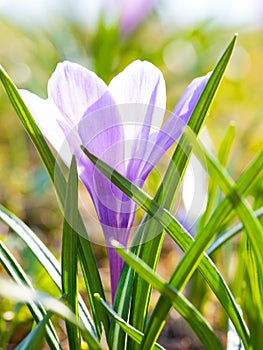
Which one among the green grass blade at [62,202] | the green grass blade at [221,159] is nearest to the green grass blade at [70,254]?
the green grass blade at [62,202]

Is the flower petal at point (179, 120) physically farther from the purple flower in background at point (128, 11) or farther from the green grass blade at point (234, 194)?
the purple flower in background at point (128, 11)

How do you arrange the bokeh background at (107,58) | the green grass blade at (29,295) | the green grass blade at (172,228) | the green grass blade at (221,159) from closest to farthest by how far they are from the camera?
1. the green grass blade at (29,295)
2. the green grass blade at (172,228)
3. the green grass blade at (221,159)
4. the bokeh background at (107,58)

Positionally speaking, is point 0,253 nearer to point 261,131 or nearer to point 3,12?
point 261,131

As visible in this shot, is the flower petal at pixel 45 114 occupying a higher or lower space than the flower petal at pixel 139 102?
lower

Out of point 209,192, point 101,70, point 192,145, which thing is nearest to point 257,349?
point 192,145

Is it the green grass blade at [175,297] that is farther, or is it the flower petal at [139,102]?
the flower petal at [139,102]

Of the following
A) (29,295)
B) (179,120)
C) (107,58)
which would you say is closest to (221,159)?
(179,120)

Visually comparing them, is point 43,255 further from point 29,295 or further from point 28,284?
point 29,295
